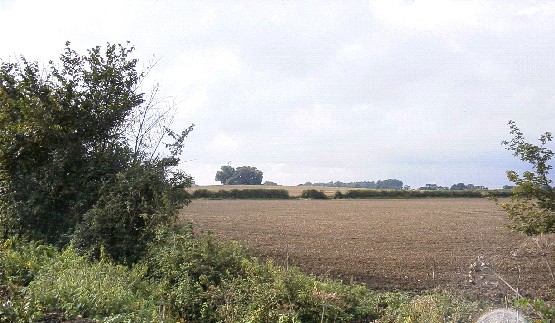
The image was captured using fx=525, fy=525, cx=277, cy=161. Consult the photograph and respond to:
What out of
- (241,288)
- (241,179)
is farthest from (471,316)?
(241,179)

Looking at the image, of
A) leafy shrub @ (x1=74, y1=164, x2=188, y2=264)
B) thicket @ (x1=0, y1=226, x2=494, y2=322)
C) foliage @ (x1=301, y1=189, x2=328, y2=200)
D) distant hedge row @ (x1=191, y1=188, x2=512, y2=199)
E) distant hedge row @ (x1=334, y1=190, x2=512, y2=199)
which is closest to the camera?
thicket @ (x1=0, y1=226, x2=494, y2=322)

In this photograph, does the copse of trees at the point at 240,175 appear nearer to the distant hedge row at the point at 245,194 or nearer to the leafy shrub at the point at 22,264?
the distant hedge row at the point at 245,194

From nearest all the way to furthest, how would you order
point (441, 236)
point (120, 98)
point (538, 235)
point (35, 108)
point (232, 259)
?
1. point (538, 235)
2. point (232, 259)
3. point (35, 108)
4. point (120, 98)
5. point (441, 236)

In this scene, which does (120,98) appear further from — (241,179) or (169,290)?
(241,179)

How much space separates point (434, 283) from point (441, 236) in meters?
15.0

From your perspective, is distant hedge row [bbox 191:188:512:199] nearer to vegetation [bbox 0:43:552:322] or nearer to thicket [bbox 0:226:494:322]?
vegetation [bbox 0:43:552:322]

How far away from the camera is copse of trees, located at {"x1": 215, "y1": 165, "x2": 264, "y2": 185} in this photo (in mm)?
95688

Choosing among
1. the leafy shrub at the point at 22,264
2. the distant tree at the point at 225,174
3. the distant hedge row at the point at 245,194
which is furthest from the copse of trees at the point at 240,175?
the leafy shrub at the point at 22,264

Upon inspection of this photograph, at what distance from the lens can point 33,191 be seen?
16.0m

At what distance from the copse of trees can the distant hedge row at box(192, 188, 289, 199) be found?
16.5 metres

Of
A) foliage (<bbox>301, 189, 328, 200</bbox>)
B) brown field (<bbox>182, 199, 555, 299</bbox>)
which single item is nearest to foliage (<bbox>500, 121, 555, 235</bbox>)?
brown field (<bbox>182, 199, 555, 299</bbox>)

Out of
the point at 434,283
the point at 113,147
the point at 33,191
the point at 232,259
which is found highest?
the point at 113,147

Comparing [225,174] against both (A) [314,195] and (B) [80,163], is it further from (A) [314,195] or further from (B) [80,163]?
(B) [80,163]

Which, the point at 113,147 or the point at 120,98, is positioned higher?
the point at 120,98
